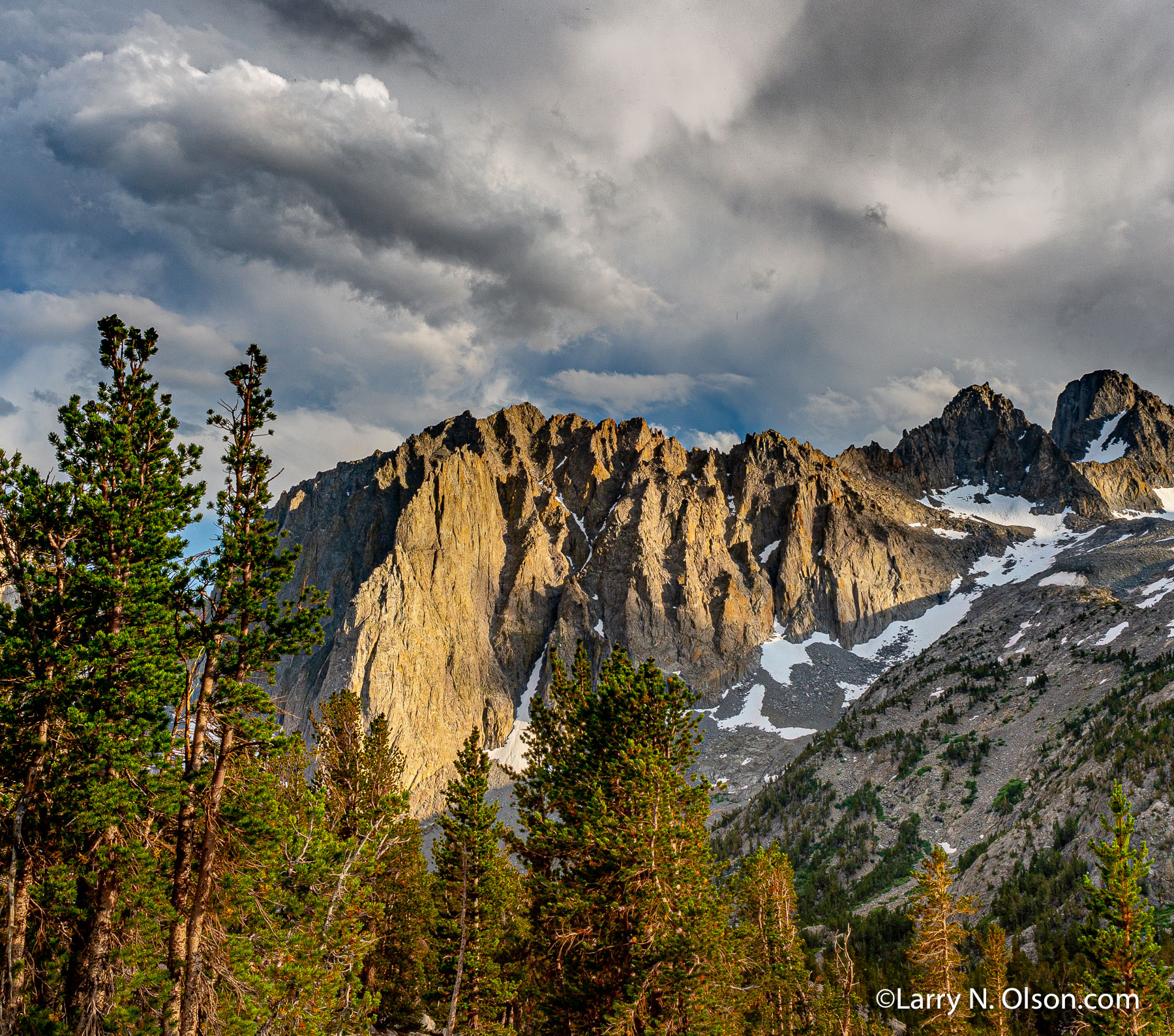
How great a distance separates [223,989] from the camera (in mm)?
→ 13117

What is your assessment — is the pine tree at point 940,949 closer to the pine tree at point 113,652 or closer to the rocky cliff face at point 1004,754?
the pine tree at point 113,652

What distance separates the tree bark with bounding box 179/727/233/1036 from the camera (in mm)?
11859

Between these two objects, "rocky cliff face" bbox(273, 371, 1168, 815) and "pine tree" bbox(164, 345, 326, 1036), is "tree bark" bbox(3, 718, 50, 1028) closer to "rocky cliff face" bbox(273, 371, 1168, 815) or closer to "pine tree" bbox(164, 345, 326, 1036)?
"pine tree" bbox(164, 345, 326, 1036)

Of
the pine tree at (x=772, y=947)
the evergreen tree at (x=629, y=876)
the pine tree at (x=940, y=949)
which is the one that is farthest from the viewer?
the pine tree at (x=940, y=949)

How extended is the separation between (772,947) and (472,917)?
15562mm

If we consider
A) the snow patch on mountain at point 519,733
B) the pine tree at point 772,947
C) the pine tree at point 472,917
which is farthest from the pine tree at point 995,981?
the snow patch on mountain at point 519,733

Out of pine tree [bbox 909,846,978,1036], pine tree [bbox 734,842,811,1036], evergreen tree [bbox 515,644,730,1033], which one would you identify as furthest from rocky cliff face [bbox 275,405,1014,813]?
evergreen tree [bbox 515,644,730,1033]

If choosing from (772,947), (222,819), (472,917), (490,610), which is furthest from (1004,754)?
(490,610)

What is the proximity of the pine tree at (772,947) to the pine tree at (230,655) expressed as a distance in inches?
867

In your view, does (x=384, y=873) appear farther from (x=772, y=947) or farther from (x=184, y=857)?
(x=184, y=857)

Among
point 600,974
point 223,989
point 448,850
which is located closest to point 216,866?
point 223,989

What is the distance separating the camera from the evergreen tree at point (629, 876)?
1556 cm

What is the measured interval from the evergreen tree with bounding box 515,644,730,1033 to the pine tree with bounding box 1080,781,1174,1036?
11132 mm

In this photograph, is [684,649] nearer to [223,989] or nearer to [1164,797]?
[1164,797]
